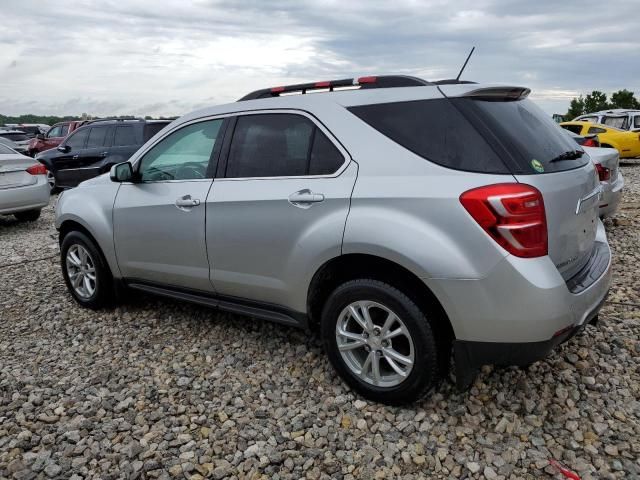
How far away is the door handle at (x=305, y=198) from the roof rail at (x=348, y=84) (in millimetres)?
686

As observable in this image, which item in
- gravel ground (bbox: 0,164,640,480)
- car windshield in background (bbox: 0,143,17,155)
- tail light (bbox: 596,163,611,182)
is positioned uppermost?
tail light (bbox: 596,163,611,182)

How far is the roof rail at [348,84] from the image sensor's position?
3028 millimetres

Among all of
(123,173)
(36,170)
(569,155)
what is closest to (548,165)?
(569,155)

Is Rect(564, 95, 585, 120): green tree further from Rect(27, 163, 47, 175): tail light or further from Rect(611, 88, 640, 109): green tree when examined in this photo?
Rect(27, 163, 47, 175): tail light

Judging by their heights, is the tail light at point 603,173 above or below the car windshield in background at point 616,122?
above

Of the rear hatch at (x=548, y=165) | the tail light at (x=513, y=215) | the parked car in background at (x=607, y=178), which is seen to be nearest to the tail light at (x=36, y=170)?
the parked car in background at (x=607, y=178)

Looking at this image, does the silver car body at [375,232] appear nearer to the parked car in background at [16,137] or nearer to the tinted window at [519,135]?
the tinted window at [519,135]

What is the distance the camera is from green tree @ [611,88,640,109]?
3491 cm

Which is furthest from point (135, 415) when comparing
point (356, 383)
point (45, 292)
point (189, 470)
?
point (45, 292)

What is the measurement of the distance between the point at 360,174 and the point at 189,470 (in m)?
1.72

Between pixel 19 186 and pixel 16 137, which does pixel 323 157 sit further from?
pixel 16 137

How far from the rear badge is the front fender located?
312cm

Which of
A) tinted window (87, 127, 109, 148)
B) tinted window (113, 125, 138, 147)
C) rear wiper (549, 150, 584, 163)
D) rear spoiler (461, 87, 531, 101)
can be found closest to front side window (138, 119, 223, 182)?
rear spoiler (461, 87, 531, 101)

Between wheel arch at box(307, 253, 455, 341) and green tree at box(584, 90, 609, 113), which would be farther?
green tree at box(584, 90, 609, 113)
